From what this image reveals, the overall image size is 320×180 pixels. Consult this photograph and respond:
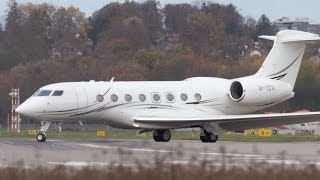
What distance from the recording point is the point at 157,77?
62.3 m

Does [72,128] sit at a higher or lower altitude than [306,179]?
lower

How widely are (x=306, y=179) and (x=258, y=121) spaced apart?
2106cm

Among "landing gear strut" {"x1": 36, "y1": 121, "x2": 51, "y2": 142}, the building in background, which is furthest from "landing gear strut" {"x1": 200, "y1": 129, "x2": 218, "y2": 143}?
the building in background

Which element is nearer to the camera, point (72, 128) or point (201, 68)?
point (72, 128)

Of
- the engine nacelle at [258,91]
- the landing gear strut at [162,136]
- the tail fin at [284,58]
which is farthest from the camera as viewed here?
the tail fin at [284,58]

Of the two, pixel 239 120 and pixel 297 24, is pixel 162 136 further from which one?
pixel 297 24

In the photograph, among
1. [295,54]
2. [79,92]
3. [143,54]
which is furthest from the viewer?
[143,54]

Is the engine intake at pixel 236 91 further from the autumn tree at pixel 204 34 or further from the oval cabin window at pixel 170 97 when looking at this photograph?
the autumn tree at pixel 204 34

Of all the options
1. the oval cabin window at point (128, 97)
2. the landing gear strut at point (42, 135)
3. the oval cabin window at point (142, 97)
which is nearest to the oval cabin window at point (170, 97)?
the oval cabin window at point (142, 97)

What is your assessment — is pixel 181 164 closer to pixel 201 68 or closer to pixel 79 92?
pixel 79 92

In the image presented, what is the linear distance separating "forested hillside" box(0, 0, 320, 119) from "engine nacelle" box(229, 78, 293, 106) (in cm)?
1493

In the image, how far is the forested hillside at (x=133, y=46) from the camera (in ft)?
211

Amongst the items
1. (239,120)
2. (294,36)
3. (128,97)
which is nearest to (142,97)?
(128,97)

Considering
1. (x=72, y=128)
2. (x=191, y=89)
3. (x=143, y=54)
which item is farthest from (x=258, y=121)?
(x=143, y=54)
